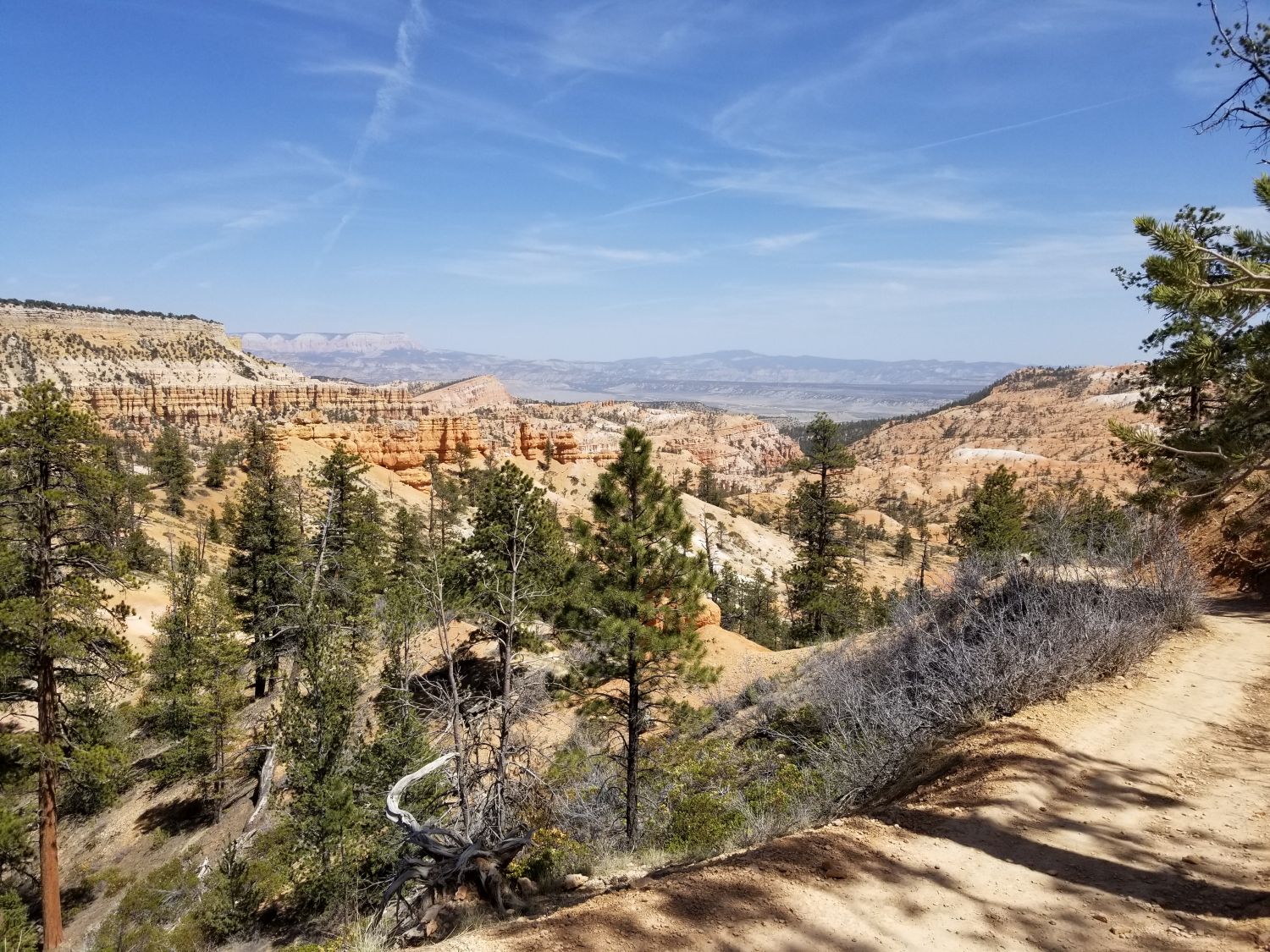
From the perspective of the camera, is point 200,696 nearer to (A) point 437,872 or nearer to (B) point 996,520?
(A) point 437,872

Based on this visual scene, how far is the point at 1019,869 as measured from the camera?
18.1 ft

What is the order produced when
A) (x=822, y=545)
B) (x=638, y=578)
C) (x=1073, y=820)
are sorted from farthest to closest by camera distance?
(x=822, y=545)
(x=638, y=578)
(x=1073, y=820)

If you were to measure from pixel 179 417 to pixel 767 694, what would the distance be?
10457 cm

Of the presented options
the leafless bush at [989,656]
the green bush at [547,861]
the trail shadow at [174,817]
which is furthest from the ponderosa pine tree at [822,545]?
the trail shadow at [174,817]

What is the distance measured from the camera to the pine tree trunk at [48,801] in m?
11.8

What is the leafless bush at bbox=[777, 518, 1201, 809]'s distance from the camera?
8.50 metres

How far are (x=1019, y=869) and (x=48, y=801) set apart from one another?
15.7 metres

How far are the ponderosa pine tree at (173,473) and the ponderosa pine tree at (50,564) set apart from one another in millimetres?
43506

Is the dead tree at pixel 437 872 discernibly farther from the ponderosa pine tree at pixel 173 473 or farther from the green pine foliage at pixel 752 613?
the ponderosa pine tree at pixel 173 473

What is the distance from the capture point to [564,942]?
4.64 meters

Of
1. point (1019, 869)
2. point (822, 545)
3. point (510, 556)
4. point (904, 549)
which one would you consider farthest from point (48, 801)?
point (904, 549)

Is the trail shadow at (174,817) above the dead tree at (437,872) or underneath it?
underneath

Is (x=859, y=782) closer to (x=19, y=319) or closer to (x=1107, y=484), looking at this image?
(x=1107, y=484)

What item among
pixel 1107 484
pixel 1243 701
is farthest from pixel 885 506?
pixel 1243 701
